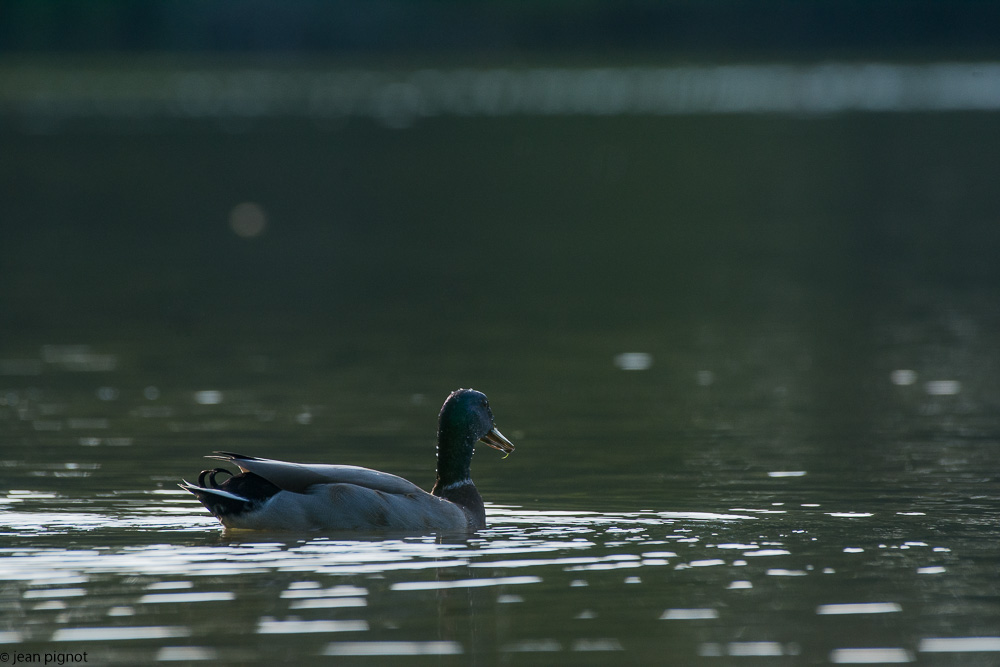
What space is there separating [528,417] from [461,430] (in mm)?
3463

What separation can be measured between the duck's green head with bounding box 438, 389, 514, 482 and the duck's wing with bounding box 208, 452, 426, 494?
548 millimetres

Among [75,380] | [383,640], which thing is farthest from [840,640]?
[75,380]

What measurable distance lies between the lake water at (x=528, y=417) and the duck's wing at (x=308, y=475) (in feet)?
0.96

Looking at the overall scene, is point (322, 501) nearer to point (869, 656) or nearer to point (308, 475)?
point (308, 475)

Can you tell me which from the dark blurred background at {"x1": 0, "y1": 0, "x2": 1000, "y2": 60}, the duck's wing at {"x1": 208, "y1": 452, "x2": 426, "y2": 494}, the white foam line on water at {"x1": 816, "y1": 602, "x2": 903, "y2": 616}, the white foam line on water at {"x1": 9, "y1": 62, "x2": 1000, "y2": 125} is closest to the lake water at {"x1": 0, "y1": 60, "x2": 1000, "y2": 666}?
the white foam line on water at {"x1": 816, "y1": 602, "x2": 903, "y2": 616}

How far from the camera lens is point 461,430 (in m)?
10.2

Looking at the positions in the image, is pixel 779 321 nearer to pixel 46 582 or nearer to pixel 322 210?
pixel 46 582

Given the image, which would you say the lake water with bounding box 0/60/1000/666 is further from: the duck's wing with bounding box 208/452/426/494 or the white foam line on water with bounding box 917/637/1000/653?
the duck's wing with bounding box 208/452/426/494

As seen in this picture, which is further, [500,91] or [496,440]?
[500,91]

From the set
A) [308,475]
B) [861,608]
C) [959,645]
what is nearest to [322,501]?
[308,475]

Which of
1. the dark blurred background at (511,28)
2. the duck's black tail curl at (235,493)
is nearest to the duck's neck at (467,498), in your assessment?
the duck's black tail curl at (235,493)

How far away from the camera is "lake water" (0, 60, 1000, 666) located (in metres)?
7.85

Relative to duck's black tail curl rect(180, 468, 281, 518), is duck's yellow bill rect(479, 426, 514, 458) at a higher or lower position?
higher

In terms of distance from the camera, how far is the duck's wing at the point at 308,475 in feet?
30.0
